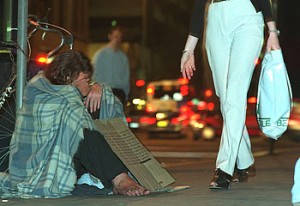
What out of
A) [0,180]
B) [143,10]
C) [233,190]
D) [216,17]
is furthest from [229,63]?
[143,10]

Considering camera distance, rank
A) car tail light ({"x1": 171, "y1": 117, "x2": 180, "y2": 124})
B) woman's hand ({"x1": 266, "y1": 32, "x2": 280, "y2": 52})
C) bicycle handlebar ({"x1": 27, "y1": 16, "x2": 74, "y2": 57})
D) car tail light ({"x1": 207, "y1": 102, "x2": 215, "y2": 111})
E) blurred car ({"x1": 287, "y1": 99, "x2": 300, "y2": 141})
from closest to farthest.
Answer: woman's hand ({"x1": 266, "y1": 32, "x2": 280, "y2": 52}) < bicycle handlebar ({"x1": 27, "y1": 16, "x2": 74, "y2": 57}) < blurred car ({"x1": 287, "y1": 99, "x2": 300, "y2": 141}) < car tail light ({"x1": 207, "y1": 102, "x2": 215, "y2": 111}) < car tail light ({"x1": 171, "y1": 117, "x2": 180, "y2": 124})

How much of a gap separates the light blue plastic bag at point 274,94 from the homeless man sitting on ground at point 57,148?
1094 millimetres

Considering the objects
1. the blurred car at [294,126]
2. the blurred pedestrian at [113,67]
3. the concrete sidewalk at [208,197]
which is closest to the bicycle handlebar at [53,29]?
the concrete sidewalk at [208,197]

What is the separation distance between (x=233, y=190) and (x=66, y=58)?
162 cm

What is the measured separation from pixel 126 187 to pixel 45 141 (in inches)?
27.0

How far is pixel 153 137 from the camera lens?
2577 centimetres

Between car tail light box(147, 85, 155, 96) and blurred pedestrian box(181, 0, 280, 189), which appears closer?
blurred pedestrian box(181, 0, 280, 189)

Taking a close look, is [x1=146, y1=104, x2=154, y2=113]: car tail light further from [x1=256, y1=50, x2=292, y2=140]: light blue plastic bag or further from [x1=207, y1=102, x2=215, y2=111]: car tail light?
[x1=256, y1=50, x2=292, y2=140]: light blue plastic bag

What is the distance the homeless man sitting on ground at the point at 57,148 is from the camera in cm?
579

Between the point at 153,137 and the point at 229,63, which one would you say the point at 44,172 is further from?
the point at 153,137

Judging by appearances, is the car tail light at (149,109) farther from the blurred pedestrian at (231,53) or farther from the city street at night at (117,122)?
the blurred pedestrian at (231,53)

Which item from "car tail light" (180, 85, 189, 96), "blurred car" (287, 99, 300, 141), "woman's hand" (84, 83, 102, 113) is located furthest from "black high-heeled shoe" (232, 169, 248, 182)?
"car tail light" (180, 85, 189, 96)

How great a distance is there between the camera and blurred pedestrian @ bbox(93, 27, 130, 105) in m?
10.5

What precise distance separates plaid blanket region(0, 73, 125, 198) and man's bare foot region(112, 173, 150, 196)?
1.03ft
